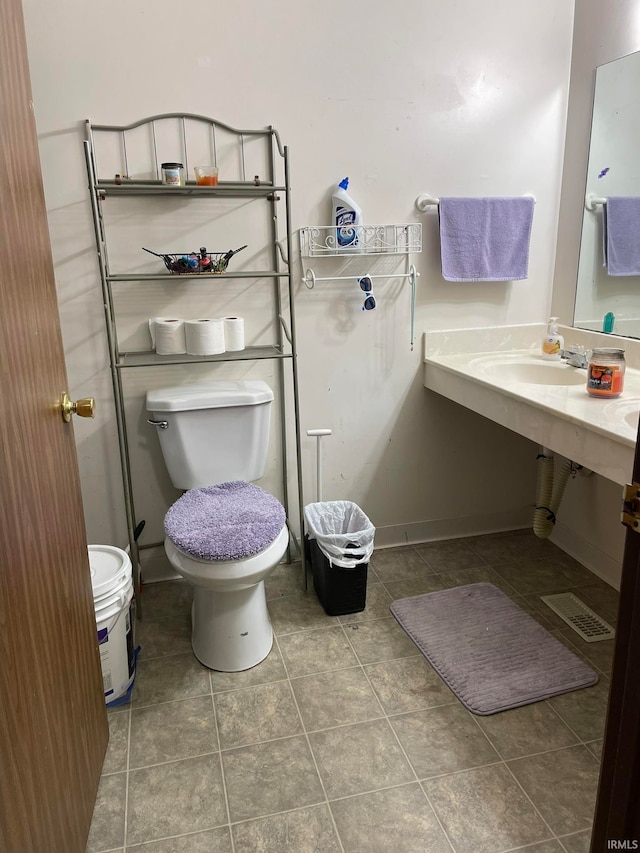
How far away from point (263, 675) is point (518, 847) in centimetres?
85

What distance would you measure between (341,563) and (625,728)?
4.11ft

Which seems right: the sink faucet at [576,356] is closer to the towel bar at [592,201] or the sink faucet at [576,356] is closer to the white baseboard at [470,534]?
the towel bar at [592,201]

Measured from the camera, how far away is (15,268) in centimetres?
107

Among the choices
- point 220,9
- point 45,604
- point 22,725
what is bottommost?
point 22,725

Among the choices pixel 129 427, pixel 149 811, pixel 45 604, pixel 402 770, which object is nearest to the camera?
pixel 45 604

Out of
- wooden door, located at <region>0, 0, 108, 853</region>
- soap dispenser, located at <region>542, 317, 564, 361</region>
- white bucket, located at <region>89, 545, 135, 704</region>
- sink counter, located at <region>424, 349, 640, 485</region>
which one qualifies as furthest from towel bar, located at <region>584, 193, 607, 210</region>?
white bucket, located at <region>89, 545, 135, 704</region>

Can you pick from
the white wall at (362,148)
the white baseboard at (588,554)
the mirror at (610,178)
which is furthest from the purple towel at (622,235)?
the white baseboard at (588,554)

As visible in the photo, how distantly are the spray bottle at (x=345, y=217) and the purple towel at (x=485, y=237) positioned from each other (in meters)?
0.34

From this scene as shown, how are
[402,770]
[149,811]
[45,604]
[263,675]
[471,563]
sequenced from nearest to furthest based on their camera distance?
1. [45,604]
2. [149,811]
3. [402,770]
4. [263,675]
5. [471,563]

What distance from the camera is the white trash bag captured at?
217 centimetres

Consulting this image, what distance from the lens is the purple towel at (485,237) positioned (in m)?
2.40

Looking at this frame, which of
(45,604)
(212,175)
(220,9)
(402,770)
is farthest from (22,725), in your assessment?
Result: (220,9)

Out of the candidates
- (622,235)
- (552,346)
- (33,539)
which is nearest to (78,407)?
(33,539)

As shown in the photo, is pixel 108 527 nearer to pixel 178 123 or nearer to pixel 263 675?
pixel 263 675
